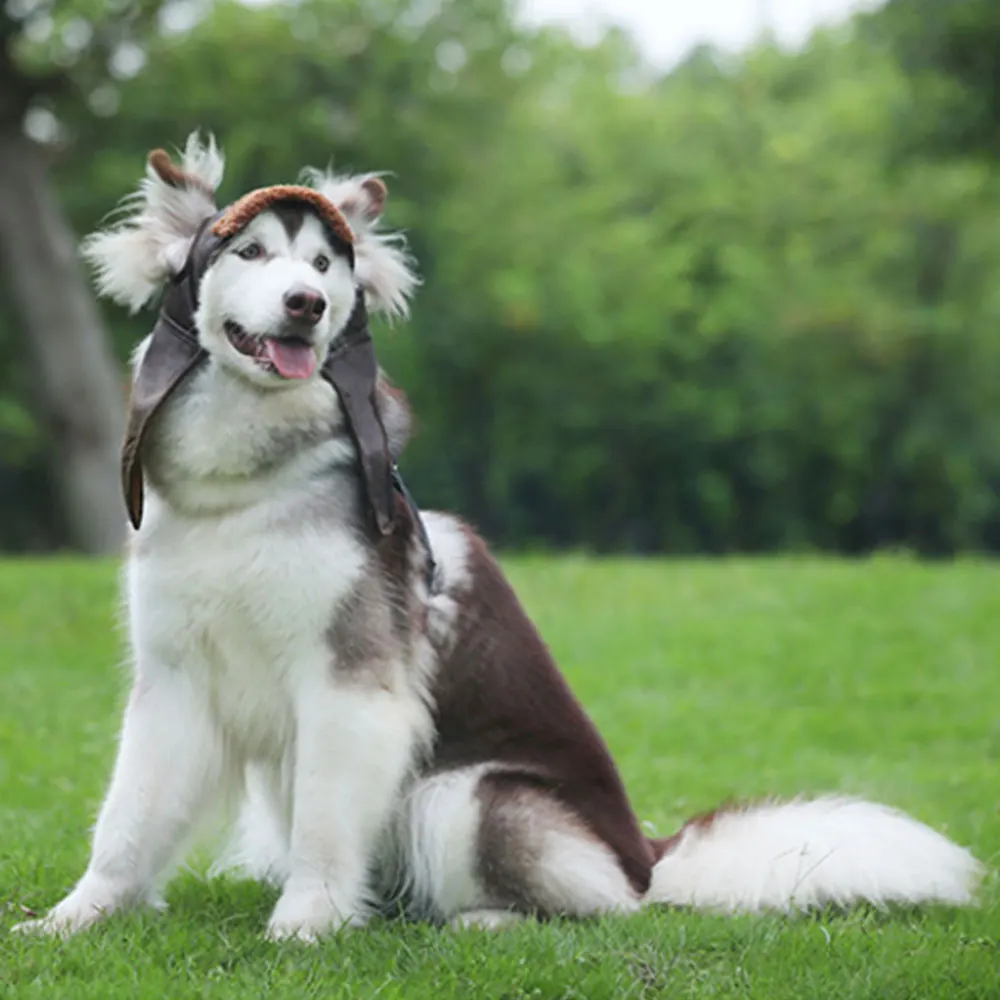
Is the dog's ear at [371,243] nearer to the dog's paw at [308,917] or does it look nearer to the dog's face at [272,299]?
the dog's face at [272,299]

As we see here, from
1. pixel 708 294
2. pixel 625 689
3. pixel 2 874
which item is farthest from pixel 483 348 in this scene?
pixel 2 874

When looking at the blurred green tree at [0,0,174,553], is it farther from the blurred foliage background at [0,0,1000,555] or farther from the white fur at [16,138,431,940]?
the white fur at [16,138,431,940]

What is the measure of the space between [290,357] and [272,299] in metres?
0.16

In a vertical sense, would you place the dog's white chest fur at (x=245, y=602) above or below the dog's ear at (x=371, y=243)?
below

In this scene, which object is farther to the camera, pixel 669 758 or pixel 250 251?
pixel 669 758

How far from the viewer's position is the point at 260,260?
4086mm

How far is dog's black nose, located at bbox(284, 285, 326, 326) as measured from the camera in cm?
396

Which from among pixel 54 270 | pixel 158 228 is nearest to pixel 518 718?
pixel 158 228

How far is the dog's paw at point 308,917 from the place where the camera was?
412cm

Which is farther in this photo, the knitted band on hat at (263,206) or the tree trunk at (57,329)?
the tree trunk at (57,329)

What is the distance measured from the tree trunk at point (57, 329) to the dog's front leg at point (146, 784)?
12.1m

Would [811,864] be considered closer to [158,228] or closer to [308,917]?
[308,917]

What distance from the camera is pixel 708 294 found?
2709 cm

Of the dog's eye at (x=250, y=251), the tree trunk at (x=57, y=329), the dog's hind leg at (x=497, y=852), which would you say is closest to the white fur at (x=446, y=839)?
the dog's hind leg at (x=497, y=852)
